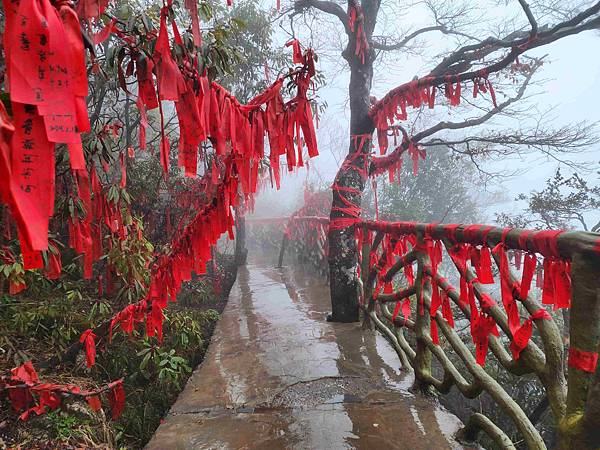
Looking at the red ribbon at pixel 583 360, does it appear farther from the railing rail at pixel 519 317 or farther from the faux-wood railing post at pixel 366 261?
the faux-wood railing post at pixel 366 261

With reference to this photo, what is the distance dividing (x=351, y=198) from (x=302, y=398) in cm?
243

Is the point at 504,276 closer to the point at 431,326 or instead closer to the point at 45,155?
the point at 431,326

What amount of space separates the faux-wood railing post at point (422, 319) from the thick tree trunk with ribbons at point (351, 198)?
1722mm

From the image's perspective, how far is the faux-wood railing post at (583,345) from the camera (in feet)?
3.90

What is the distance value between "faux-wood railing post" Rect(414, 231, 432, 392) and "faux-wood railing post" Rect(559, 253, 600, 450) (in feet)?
4.17

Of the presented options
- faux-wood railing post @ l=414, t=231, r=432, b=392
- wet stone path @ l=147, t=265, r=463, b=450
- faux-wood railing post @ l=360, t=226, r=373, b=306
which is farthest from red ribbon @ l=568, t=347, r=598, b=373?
faux-wood railing post @ l=360, t=226, r=373, b=306

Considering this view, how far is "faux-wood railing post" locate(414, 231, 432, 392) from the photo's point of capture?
2.56 meters

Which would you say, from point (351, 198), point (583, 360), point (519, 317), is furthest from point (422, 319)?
point (351, 198)

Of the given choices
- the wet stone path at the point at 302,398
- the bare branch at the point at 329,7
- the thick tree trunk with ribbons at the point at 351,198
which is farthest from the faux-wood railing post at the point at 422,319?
the bare branch at the point at 329,7

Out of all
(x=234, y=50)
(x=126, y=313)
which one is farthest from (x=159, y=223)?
(x=234, y=50)

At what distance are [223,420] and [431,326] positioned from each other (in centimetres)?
158

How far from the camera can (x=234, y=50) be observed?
295cm

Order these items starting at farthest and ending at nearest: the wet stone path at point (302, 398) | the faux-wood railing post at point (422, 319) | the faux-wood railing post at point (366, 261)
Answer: the faux-wood railing post at point (366, 261) → the faux-wood railing post at point (422, 319) → the wet stone path at point (302, 398)

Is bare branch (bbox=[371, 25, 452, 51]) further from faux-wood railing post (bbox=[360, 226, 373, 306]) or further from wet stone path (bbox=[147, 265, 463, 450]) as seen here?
wet stone path (bbox=[147, 265, 463, 450])
